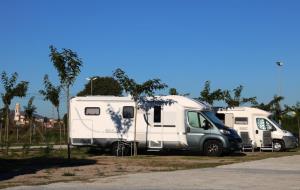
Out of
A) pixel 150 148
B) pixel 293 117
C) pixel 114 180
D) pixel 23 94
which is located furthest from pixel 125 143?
pixel 293 117

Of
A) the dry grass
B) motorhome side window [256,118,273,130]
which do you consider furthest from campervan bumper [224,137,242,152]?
the dry grass

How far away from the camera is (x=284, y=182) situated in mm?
14289

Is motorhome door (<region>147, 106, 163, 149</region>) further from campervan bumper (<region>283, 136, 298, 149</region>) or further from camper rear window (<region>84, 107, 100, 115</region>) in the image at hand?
campervan bumper (<region>283, 136, 298, 149</region>)

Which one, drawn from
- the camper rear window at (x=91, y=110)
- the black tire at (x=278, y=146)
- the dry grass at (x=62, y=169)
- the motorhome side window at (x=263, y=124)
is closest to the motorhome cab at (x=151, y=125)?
the camper rear window at (x=91, y=110)

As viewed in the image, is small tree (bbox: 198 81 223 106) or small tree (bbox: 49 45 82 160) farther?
small tree (bbox: 198 81 223 106)

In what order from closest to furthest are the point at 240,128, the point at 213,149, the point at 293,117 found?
the point at 213,149 < the point at 240,128 < the point at 293,117

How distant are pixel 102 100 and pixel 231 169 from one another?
954cm

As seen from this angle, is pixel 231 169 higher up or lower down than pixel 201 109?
lower down

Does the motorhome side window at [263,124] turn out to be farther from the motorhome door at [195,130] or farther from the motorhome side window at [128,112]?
the motorhome side window at [128,112]

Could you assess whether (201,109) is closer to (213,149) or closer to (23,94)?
(213,149)

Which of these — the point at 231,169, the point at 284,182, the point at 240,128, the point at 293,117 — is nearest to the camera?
the point at 284,182

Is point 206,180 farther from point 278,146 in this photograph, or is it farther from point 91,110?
point 278,146

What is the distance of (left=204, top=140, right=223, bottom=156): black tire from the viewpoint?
25016mm

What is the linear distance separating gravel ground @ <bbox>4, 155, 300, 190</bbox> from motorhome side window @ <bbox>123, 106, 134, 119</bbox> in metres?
7.91
